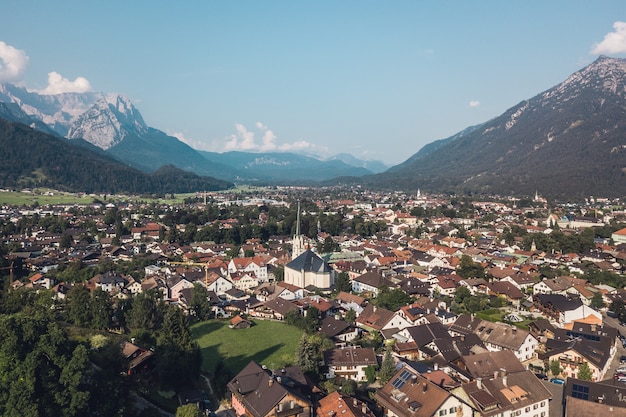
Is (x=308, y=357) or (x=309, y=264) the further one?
(x=309, y=264)

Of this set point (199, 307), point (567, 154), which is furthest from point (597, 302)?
point (567, 154)

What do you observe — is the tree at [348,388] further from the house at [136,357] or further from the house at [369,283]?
the house at [369,283]

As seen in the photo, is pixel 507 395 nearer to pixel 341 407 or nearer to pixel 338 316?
pixel 341 407

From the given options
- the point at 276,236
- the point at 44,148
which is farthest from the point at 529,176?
the point at 44,148

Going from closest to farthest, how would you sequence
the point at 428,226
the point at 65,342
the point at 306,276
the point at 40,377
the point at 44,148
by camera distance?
the point at 40,377, the point at 65,342, the point at 306,276, the point at 428,226, the point at 44,148

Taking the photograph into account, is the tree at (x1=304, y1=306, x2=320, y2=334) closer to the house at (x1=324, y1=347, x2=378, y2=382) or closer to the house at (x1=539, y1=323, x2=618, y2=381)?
the house at (x1=324, y1=347, x2=378, y2=382)

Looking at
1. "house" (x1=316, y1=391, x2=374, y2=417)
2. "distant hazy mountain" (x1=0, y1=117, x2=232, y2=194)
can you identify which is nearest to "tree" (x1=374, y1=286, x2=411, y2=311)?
"house" (x1=316, y1=391, x2=374, y2=417)

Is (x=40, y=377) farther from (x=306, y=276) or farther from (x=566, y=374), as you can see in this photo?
(x=306, y=276)
